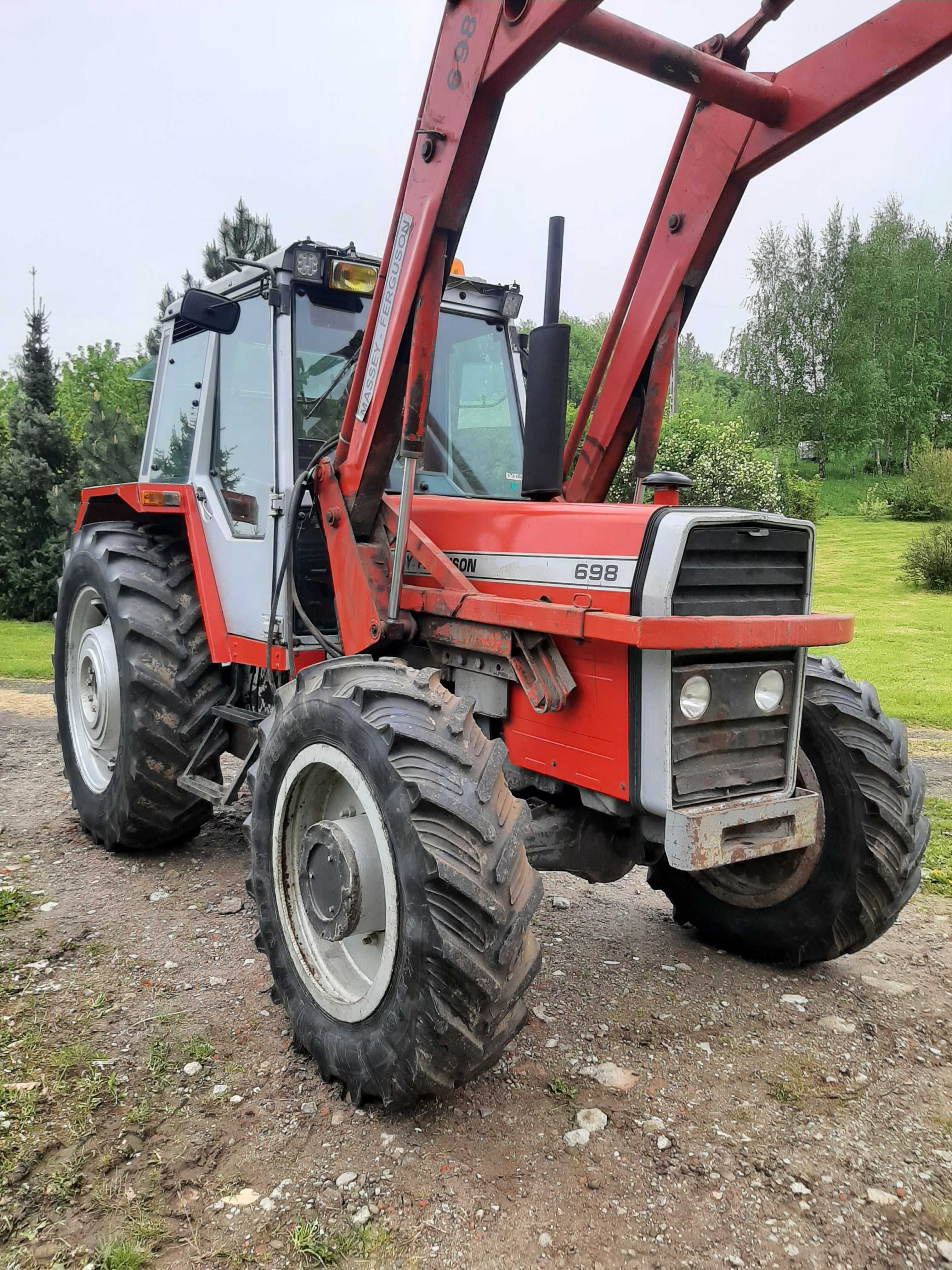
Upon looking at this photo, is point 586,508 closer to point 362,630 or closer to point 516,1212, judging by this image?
point 362,630

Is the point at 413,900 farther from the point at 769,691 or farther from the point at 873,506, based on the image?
the point at 873,506

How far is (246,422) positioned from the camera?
4.02 metres

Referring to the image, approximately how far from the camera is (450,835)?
2.36 meters

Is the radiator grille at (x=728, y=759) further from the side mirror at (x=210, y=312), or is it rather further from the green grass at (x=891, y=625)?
the green grass at (x=891, y=625)

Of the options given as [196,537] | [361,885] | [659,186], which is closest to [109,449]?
[196,537]

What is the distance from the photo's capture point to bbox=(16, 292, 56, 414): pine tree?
1777 cm

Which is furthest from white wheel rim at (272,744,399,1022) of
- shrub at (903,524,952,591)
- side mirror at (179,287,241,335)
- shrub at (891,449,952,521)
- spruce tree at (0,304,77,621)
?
shrub at (891,449,952,521)

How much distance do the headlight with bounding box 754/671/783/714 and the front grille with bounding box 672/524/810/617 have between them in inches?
7.5

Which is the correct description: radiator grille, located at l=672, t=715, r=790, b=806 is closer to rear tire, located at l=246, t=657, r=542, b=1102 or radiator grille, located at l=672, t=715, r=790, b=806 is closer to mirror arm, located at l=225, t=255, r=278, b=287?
rear tire, located at l=246, t=657, r=542, b=1102

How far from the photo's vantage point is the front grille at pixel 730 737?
263cm

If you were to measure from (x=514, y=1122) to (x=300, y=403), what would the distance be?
2.64m

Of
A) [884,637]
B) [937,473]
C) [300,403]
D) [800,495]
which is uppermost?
[937,473]

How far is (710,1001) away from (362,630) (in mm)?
1810

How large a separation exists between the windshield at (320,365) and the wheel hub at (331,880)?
5.23ft
